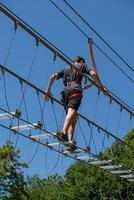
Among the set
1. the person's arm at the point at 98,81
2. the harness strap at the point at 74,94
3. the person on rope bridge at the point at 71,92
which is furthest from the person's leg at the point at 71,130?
the person's arm at the point at 98,81

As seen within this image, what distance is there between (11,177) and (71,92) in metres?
18.0

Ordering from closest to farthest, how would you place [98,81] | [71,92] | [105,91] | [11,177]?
[71,92] < [98,81] < [105,91] < [11,177]

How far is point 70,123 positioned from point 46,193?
24682mm

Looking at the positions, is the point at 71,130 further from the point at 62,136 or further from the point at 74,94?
the point at 74,94

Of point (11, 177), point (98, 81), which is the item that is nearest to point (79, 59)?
point (98, 81)

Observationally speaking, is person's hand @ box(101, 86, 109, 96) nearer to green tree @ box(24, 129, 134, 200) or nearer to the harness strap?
the harness strap

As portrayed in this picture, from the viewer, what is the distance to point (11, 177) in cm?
2584

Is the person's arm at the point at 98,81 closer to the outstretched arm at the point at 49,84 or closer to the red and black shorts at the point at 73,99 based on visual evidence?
the red and black shorts at the point at 73,99

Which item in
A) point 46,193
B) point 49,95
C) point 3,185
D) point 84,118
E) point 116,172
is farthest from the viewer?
point 46,193

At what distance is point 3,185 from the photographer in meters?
25.8

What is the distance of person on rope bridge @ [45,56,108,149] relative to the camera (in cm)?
843

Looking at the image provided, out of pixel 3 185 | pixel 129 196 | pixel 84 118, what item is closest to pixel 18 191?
pixel 3 185

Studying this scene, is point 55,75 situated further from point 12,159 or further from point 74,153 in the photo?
point 12,159

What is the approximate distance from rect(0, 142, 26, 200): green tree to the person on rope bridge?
17130 mm
